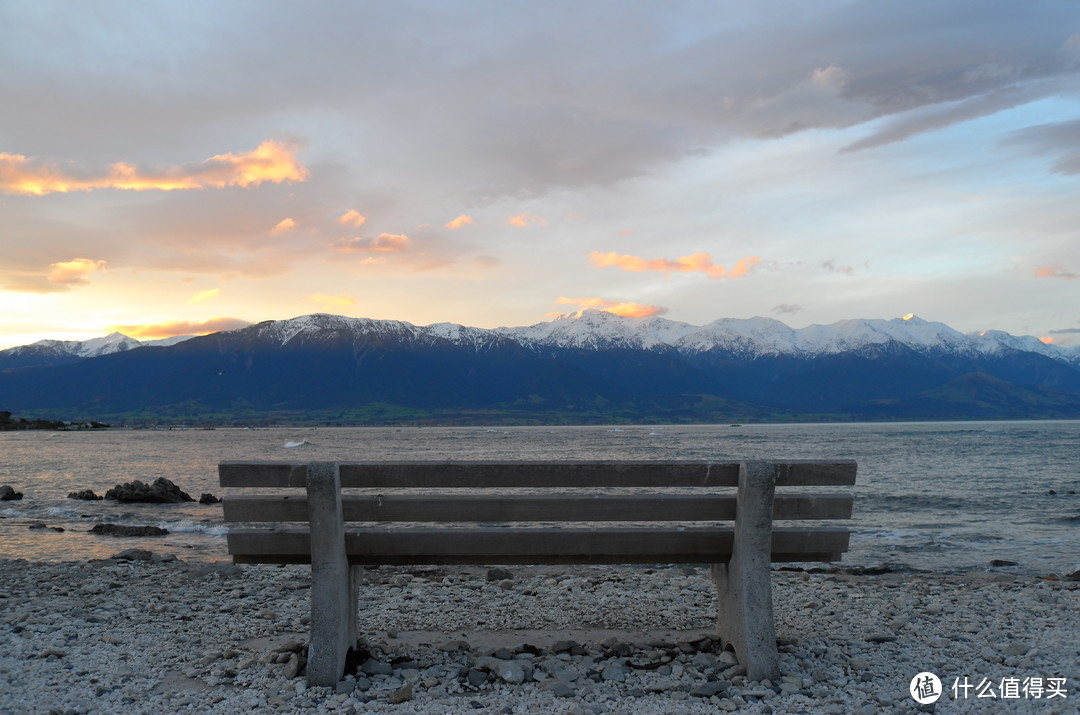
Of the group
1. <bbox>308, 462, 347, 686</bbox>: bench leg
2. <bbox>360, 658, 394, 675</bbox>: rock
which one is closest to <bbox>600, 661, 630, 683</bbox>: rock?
<bbox>360, 658, 394, 675</bbox>: rock

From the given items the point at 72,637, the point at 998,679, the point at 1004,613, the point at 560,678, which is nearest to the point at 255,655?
the point at 72,637

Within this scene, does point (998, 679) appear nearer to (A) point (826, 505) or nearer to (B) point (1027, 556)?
(A) point (826, 505)

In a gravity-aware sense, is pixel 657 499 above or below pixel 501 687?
above

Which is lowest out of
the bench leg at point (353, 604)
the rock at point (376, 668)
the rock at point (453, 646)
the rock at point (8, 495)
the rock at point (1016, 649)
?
the rock at point (8, 495)

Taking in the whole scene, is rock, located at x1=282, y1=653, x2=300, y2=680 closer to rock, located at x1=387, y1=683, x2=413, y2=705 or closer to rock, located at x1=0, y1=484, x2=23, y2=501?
rock, located at x1=387, y1=683, x2=413, y2=705

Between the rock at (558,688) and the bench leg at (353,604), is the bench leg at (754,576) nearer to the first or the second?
the rock at (558,688)

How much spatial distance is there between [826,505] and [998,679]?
75.1 inches

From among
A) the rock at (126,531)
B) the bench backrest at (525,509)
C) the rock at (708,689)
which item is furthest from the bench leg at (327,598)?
the rock at (126,531)

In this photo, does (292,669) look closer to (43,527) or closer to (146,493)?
(43,527)

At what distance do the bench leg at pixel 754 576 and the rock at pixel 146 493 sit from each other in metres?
25.8

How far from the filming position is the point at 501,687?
19.9ft

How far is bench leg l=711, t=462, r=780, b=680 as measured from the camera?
608 centimetres

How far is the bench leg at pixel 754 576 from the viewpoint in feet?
19.9

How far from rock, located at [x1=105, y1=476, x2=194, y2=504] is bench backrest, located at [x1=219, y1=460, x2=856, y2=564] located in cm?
2412
